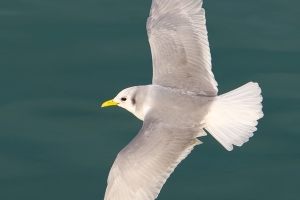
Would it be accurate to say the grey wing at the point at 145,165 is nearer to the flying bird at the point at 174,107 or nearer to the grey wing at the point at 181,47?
the flying bird at the point at 174,107

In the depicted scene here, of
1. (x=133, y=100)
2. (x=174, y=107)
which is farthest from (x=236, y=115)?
(x=133, y=100)

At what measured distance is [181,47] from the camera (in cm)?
887

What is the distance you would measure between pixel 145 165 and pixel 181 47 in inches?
62.8

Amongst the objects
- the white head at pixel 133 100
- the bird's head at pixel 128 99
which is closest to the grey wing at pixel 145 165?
the white head at pixel 133 100

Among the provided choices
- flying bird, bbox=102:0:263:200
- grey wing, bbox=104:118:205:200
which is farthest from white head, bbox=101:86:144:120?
grey wing, bbox=104:118:205:200

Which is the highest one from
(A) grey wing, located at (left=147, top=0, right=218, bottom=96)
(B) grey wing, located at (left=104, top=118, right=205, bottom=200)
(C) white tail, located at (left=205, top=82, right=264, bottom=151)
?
(A) grey wing, located at (left=147, top=0, right=218, bottom=96)

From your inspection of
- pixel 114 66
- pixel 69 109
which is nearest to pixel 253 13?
pixel 114 66

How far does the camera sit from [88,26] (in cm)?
1039

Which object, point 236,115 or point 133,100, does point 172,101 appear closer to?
point 133,100

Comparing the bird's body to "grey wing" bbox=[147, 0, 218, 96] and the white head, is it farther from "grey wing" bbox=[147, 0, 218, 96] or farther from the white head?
"grey wing" bbox=[147, 0, 218, 96]

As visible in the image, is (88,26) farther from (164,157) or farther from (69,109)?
(164,157)

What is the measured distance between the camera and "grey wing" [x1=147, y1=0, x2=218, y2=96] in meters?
8.62

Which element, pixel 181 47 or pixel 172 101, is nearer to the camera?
pixel 172 101

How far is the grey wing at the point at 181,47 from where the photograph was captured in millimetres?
8617
